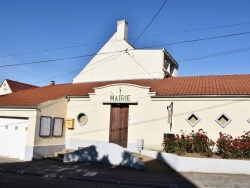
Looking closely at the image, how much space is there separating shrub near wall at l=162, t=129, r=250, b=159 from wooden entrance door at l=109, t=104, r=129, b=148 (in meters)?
4.24

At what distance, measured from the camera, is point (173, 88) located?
59.9ft

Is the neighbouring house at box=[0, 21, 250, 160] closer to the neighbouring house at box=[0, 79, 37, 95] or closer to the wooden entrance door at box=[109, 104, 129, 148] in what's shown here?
the wooden entrance door at box=[109, 104, 129, 148]

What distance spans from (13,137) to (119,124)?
6736mm

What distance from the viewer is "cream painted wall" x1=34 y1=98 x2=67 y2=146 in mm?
16888

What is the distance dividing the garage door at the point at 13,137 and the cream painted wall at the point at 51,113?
86 centimetres

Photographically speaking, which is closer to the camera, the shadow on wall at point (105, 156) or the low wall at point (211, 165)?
the low wall at point (211, 165)

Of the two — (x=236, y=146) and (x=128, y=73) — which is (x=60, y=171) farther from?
(x=128, y=73)

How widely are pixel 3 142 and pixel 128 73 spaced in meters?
10.7

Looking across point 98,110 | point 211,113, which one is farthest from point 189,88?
point 98,110

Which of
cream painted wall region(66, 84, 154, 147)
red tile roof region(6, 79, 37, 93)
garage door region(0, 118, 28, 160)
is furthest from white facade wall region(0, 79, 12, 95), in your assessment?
cream painted wall region(66, 84, 154, 147)

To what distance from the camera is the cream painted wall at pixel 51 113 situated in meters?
16.9

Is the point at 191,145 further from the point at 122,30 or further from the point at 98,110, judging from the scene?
the point at 122,30

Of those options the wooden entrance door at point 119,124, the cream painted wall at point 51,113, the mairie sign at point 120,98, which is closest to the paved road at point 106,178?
the cream painted wall at point 51,113

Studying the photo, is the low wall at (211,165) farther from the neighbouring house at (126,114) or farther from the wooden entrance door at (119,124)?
the wooden entrance door at (119,124)
